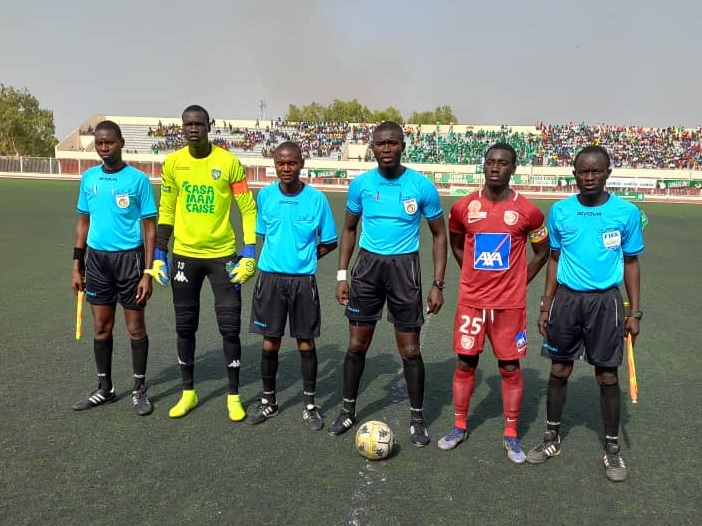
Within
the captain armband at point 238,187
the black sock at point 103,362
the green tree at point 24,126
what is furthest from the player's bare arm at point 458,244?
the green tree at point 24,126

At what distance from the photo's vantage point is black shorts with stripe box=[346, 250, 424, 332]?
4402 mm

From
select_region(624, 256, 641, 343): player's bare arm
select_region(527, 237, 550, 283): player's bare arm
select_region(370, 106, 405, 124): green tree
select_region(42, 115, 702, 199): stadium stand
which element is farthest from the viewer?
select_region(370, 106, 405, 124): green tree

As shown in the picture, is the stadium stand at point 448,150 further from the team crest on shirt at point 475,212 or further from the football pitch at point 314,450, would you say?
the team crest on shirt at point 475,212

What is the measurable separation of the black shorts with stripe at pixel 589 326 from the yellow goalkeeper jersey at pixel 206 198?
253 centimetres

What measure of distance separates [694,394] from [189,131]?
5.20 m

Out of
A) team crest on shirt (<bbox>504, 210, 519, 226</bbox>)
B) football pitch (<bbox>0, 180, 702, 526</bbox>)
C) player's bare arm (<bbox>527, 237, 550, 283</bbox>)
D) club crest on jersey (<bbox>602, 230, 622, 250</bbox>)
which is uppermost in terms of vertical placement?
team crest on shirt (<bbox>504, 210, 519, 226</bbox>)

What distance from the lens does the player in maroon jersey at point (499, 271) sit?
13.5 ft

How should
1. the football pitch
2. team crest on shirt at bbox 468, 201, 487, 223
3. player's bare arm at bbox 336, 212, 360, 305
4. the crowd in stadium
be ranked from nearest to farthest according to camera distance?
the football pitch, team crest on shirt at bbox 468, 201, 487, 223, player's bare arm at bbox 336, 212, 360, 305, the crowd in stadium

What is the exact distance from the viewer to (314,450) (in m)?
4.21

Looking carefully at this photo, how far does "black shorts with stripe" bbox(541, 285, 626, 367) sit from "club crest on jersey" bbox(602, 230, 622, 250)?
0.32 m

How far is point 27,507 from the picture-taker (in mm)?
3365

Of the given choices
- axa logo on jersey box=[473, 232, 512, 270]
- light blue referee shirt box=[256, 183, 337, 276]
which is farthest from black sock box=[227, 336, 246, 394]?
axa logo on jersey box=[473, 232, 512, 270]

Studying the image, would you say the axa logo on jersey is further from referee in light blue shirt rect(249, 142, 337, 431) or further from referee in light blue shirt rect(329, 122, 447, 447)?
referee in light blue shirt rect(249, 142, 337, 431)

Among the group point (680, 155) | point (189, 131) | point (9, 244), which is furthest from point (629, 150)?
point (189, 131)
